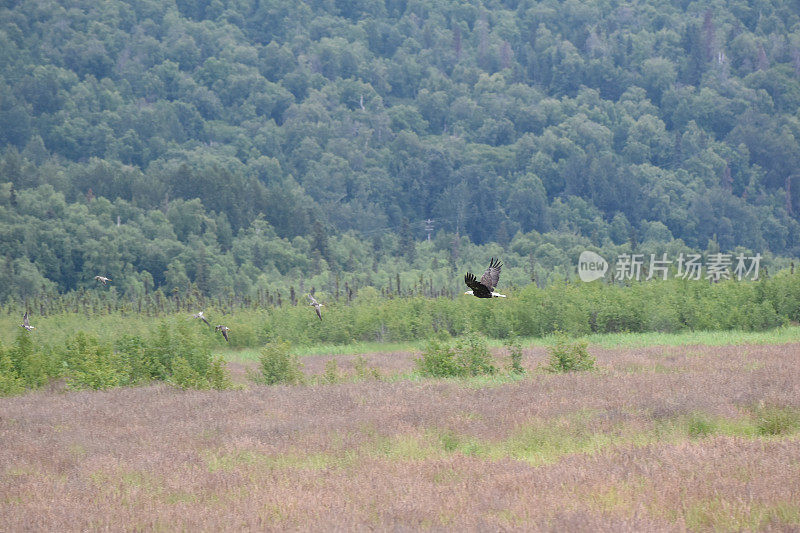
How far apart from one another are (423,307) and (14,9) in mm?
184037

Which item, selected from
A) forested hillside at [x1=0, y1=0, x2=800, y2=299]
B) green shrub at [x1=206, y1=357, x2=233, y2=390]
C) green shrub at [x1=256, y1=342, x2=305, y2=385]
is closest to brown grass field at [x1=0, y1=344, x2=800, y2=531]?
green shrub at [x1=206, y1=357, x2=233, y2=390]

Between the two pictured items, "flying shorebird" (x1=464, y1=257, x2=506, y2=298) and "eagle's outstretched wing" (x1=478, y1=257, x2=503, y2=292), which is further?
"eagle's outstretched wing" (x1=478, y1=257, x2=503, y2=292)

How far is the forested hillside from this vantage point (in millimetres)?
97625

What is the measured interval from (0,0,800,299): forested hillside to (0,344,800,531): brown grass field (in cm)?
6809

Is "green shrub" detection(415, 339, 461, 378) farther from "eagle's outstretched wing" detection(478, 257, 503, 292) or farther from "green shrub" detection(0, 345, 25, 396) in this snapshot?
"green shrub" detection(0, 345, 25, 396)

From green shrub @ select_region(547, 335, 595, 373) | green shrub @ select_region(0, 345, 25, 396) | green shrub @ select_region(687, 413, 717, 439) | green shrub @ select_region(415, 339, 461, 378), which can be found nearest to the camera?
green shrub @ select_region(687, 413, 717, 439)

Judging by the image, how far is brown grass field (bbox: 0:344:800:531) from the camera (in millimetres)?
9352

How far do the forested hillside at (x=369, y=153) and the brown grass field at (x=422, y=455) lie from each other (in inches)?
2681

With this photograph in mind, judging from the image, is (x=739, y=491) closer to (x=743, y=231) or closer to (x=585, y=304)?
(x=585, y=304)

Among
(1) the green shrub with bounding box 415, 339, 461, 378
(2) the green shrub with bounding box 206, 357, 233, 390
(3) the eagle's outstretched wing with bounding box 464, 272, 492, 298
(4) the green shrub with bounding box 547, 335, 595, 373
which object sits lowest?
(2) the green shrub with bounding box 206, 357, 233, 390

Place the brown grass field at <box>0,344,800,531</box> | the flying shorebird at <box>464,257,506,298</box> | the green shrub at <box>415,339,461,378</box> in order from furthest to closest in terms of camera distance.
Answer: the green shrub at <box>415,339,461,378</box>, the flying shorebird at <box>464,257,506,298</box>, the brown grass field at <box>0,344,800,531</box>

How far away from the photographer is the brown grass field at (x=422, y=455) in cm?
935

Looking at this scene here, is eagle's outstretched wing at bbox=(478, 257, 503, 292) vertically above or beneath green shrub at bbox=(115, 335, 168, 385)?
above

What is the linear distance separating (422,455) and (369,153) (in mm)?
151422
